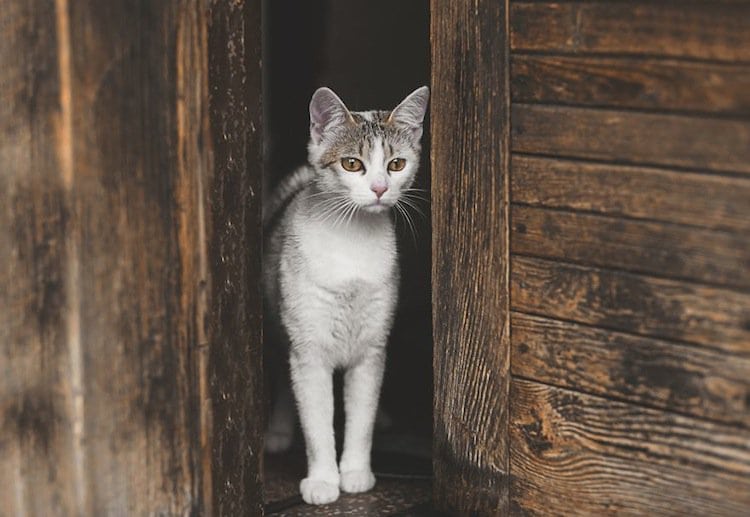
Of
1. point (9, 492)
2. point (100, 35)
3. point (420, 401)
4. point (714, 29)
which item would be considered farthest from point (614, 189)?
point (420, 401)

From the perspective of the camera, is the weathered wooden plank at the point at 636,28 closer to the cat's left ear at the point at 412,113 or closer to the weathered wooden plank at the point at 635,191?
the weathered wooden plank at the point at 635,191

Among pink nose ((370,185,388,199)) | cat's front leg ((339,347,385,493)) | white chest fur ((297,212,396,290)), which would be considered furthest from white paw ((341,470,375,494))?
pink nose ((370,185,388,199))

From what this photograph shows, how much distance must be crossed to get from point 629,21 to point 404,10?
1.49m

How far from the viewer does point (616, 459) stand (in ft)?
7.41

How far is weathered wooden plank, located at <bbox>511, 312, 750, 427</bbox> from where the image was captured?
2010 mm

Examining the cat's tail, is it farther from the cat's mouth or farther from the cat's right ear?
the cat's mouth

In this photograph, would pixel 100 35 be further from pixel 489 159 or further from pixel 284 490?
pixel 284 490

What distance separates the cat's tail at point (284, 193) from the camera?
3344 millimetres

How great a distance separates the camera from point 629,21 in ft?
6.88

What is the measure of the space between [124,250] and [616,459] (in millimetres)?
1147

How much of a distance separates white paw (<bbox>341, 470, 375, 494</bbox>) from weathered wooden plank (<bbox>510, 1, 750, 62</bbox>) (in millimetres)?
1350

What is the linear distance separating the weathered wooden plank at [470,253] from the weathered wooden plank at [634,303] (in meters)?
0.09

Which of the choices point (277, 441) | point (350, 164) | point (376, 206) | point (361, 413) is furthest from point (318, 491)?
point (350, 164)

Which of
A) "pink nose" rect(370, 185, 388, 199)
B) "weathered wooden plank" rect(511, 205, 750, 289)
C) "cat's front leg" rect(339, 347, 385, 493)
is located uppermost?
"pink nose" rect(370, 185, 388, 199)
